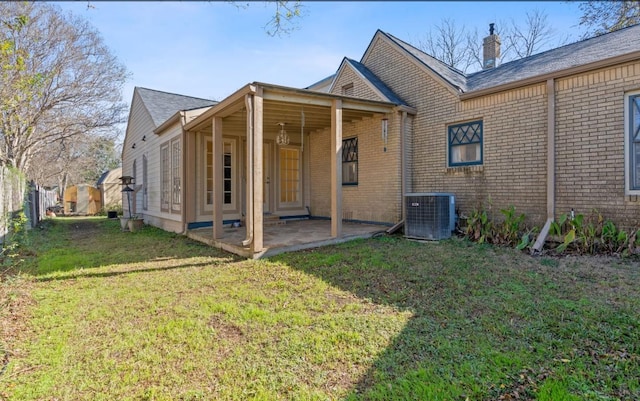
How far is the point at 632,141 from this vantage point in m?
5.16

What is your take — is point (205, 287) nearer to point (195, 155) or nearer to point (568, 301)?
point (568, 301)

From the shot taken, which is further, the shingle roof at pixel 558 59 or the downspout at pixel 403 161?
the downspout at pixel 403 161

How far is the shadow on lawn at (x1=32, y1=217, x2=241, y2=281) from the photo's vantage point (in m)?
5.43

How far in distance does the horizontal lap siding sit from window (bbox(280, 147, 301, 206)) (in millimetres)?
6582

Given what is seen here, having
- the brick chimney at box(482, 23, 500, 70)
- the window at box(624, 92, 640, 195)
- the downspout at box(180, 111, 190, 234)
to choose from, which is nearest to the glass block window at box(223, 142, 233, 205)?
the downspout at box(180, 111, 190, 234)

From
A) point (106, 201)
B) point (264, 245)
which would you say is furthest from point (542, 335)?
point (106, 201)

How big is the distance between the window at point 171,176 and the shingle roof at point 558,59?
21.5ft

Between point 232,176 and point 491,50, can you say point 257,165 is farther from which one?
point 491,50

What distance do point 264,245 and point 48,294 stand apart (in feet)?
9.62

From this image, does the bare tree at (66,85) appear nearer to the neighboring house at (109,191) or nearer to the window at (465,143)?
the neighboring house at (109,191)

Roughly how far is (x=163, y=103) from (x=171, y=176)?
159 inches

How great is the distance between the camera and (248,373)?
2.34 meters

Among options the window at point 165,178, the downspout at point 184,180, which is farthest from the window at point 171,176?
the downspout at point 184,180

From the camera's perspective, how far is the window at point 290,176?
1008cm
